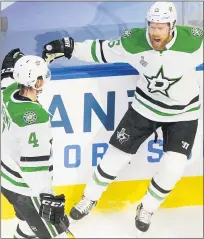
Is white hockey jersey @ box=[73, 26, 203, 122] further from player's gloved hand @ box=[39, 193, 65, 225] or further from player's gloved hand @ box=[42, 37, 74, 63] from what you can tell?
player's gloved hand @ box=[39, 193, 65, 225]

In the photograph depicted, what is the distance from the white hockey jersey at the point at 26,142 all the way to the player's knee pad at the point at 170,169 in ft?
1.53

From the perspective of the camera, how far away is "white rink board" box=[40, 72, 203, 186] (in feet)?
7.10

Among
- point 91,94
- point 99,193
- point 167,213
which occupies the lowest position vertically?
point 167,213

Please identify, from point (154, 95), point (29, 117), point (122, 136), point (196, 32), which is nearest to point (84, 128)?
point (122, 136)

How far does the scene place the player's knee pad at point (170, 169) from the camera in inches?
86.4

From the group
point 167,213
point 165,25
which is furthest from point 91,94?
point 167,213

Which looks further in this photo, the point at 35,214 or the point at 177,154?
the point at 177,154

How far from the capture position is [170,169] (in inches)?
86.7

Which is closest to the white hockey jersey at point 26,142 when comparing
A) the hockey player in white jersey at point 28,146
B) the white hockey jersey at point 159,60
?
the hockey player in white jersey at point 28,146

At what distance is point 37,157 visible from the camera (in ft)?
6.10

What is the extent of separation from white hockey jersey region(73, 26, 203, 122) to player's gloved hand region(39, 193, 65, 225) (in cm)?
46

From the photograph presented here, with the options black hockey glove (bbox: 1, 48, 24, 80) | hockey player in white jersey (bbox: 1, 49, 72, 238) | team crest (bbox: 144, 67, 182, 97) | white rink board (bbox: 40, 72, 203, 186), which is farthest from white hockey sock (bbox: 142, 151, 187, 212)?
black hockey glove (bbox: 1, 48, 24, 80)

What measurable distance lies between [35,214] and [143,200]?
1.58 feet

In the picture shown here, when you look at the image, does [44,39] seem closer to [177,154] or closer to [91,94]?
[91,94]
